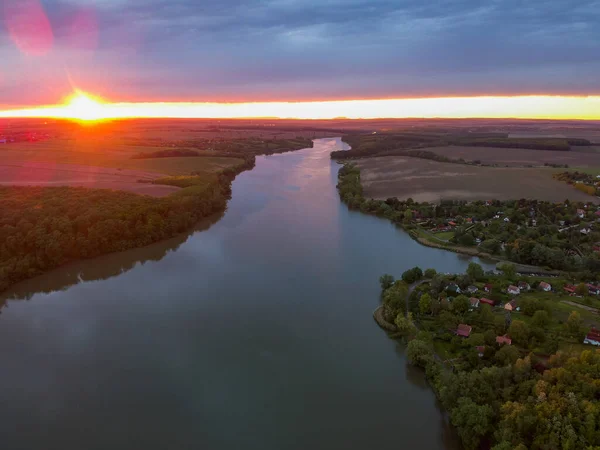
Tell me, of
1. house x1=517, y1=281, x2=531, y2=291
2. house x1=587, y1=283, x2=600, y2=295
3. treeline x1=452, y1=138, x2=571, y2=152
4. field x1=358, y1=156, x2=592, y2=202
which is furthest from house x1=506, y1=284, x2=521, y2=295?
treeline x1=452, y1=138, x2=571, y2=152

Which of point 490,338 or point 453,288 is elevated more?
point 453,288

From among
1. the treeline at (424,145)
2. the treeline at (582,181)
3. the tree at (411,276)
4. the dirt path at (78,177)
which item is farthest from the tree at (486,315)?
the treeline at (424,145)

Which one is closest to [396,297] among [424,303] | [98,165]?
[424,303]

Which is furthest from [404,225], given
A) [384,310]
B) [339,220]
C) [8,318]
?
[8,318]

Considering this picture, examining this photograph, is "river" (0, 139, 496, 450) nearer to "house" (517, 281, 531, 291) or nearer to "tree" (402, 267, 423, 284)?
"tree" (402, 267, 423, 284)

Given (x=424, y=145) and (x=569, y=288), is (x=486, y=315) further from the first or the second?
(x=424, y=145)

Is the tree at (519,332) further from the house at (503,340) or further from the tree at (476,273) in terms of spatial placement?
the tree at (476,273)

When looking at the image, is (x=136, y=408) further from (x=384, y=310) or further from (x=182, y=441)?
(x=384, y=310)
